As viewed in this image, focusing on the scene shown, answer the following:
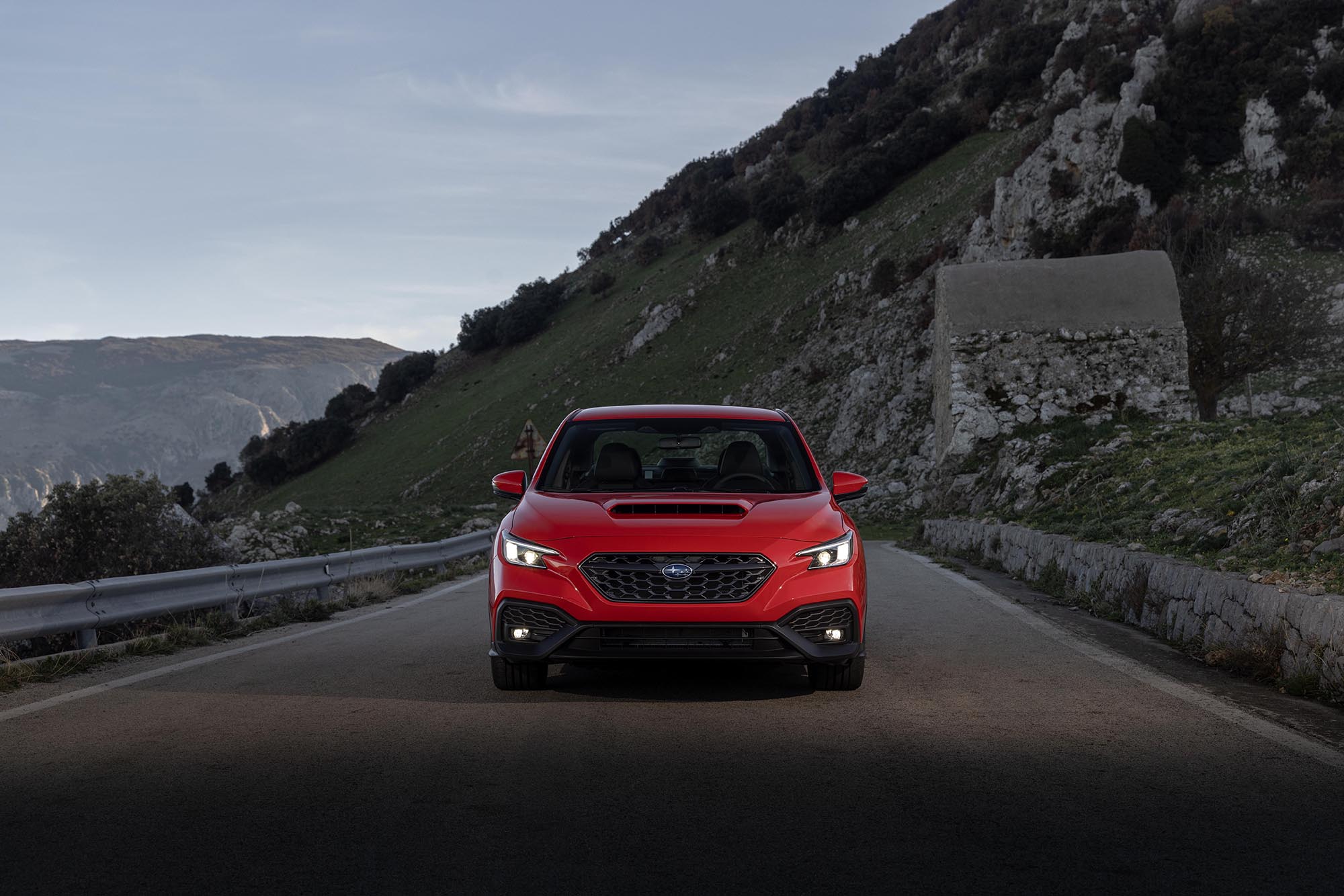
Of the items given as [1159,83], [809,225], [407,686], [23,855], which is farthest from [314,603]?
[809,225]

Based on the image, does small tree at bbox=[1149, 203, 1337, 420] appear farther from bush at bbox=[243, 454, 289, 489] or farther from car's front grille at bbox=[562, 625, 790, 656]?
bush at bbox=[243, 454, 289, 489]

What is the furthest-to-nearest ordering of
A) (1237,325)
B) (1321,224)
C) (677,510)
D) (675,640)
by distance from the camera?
(1321,224)
(1237,325)
(677,510)
(675,640)

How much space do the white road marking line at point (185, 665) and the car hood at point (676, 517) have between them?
271 centimetres

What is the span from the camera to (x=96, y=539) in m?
15.5

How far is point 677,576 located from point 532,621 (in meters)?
0.82

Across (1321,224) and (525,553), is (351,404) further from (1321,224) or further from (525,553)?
(525,553)

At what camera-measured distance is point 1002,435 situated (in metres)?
26.6

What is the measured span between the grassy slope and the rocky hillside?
21 cm

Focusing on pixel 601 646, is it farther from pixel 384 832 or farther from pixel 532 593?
pixel 384 832

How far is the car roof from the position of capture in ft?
25.7

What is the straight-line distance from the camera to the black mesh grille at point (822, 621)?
244 inches

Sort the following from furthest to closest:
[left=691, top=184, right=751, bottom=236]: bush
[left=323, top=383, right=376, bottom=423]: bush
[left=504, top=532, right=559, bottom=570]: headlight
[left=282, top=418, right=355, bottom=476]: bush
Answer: [left=323, top=383, right=376, bottom=423]: bush, [left=282, top=418, right=355, bottom=476]: bush, [left=691, top=184, right=751, bottom=236]: bush, [left=504, top=532, right=559, bottom=570]: headlight

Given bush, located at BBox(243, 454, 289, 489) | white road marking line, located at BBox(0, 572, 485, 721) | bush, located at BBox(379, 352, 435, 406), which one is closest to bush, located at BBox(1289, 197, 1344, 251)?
white road marking line, located at BBox(0, 572, 485, 721)

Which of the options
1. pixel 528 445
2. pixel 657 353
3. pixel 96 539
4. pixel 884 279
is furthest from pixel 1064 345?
pixel 657 353
